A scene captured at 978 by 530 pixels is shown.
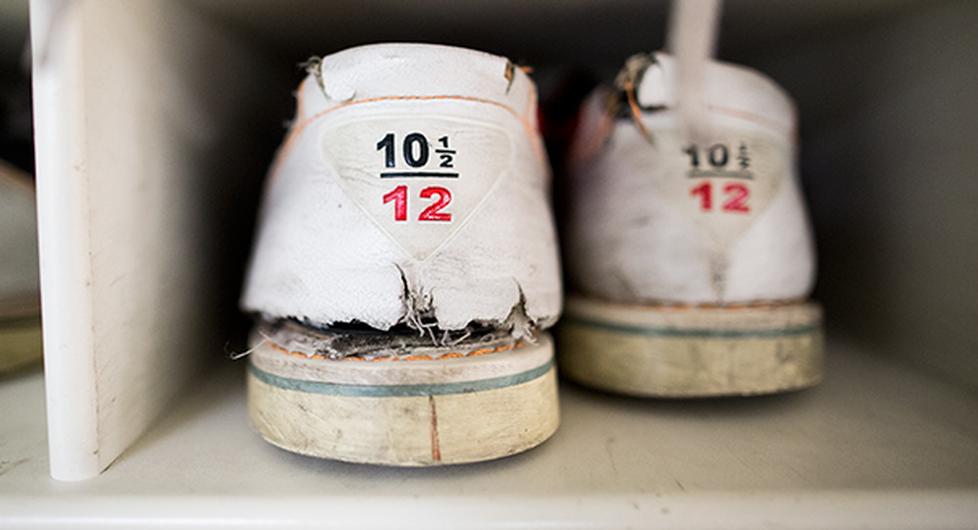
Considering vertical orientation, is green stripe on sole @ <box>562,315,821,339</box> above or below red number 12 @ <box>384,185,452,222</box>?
below

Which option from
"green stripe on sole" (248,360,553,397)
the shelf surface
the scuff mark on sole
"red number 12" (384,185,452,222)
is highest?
"red number 12" (384,185,452,222)

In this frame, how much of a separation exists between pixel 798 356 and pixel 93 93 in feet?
2.03

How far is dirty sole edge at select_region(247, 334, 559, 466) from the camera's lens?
0.41m

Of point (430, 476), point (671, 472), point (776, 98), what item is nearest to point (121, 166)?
point (430, 476)

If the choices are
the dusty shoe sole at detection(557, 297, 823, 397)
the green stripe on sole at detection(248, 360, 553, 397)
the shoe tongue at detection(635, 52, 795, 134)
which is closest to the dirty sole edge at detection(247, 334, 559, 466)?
the green stripe on sole at detection(248, 360, 553, 397)

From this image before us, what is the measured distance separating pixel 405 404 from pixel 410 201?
138 millimetres

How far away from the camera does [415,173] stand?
426mm

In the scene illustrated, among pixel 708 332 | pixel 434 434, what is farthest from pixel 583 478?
pixel 708 332

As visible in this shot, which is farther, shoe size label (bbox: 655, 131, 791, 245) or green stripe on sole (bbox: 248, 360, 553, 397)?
shoe size label (bbox: 655, 131, 791, 245)

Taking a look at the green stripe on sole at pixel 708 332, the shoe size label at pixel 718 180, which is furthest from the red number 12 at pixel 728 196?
the green stripe on sole at pixel 708 332

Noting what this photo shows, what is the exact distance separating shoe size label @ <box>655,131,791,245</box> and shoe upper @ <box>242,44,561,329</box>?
18 cm

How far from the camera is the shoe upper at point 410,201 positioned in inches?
16.6

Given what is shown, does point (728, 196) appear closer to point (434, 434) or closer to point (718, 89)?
point (718, 89)

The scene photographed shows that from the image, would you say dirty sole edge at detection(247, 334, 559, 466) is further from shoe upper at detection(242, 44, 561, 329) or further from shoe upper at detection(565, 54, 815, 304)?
shoe upper at detection(565, 54, 815, 304)
